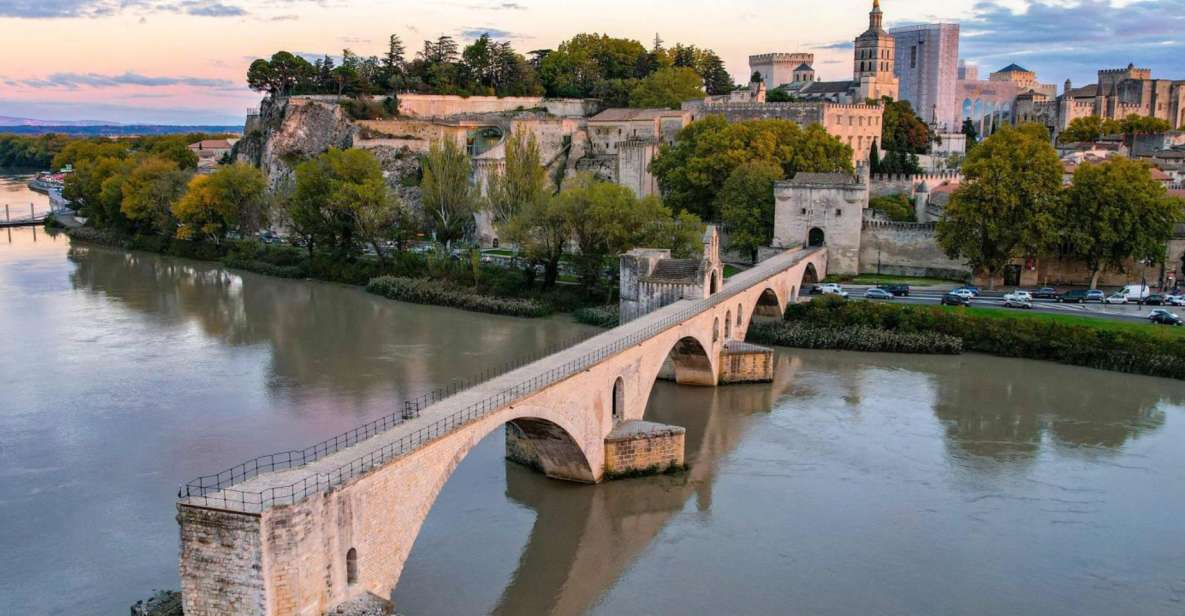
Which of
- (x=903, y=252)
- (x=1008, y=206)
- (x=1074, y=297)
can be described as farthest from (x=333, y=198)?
(x=1074, y=297)

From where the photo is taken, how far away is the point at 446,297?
31.8m

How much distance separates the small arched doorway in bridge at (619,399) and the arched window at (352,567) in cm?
732

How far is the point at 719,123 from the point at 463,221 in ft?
34.7

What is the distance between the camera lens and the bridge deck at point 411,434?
936cm

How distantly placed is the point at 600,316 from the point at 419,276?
823 cm

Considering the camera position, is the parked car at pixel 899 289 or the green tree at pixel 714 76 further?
the green tree at pixel 714 76

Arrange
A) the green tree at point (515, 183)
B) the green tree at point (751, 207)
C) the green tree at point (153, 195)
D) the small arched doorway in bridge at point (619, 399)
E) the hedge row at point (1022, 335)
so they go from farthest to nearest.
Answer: the green tree at point (153, 195) → the green tree at point (515, 183) → the green tree at point (751, 207) → the hedge row at point (1022, 335) → the small arched doorway in bridge at point (619, 399)

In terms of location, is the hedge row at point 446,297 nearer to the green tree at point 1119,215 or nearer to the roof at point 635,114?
the green tree at point 1119,215

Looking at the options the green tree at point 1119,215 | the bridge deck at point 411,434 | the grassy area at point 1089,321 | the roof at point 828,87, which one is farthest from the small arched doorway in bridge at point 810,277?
the roof at point 828,87

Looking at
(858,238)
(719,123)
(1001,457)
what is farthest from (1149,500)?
(719,123)

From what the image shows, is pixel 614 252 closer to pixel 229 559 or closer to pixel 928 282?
pixel 928 282

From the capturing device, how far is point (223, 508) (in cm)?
884

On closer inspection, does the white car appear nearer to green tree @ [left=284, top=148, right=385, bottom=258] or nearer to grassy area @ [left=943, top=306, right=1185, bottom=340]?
grassy area @ [left=943, top=306, right=1185, bottom=340]

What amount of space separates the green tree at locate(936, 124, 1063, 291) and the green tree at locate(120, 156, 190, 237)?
1260 inches
